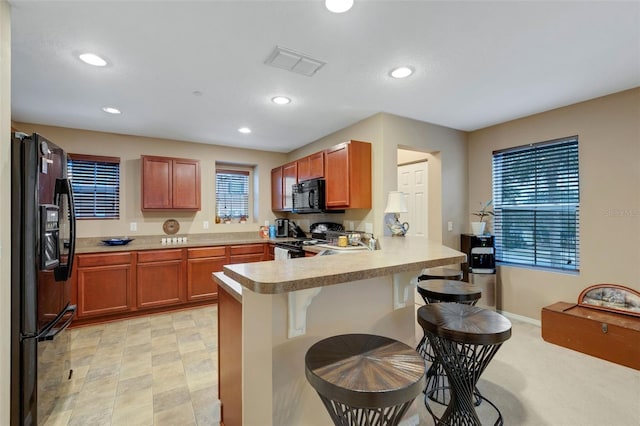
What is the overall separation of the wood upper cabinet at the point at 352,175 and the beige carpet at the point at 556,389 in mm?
2027

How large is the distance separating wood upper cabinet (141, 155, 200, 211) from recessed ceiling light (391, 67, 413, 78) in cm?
326

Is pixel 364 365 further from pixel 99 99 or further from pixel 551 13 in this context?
pixel 99 99

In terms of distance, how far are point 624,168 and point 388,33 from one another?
8.98 feet

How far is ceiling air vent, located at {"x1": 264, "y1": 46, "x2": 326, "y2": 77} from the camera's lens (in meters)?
2.14

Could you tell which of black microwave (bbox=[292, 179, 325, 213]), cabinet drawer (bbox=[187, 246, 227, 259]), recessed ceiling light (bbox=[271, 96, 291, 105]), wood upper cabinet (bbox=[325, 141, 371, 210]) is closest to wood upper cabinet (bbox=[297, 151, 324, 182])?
black microwave (bbox=[292, 179, 325, 213])

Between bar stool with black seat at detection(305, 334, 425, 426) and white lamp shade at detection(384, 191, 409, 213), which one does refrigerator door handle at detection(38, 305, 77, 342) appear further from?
white lamp shade at detection(384, 191, 409, 213)

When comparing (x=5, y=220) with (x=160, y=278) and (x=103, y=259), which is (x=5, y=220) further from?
(x=160, y=278)

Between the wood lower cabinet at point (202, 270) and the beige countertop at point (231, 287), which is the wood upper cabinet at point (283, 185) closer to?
the wood lower cabinet at point (202, 270)

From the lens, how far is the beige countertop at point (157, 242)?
376cm

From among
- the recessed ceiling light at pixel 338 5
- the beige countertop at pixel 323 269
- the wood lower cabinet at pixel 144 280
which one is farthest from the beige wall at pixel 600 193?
the wood lower cabinet at pixel 144 280

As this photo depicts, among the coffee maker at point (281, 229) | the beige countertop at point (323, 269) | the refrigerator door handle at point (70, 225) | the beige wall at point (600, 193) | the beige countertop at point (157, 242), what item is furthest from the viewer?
the coffee maker at point (281, 229)

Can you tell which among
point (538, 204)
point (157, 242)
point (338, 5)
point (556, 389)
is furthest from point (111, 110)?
point (538, 204)

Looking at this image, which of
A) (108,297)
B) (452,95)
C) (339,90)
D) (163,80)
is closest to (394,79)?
(339,90)

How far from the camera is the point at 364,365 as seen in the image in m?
1.07
